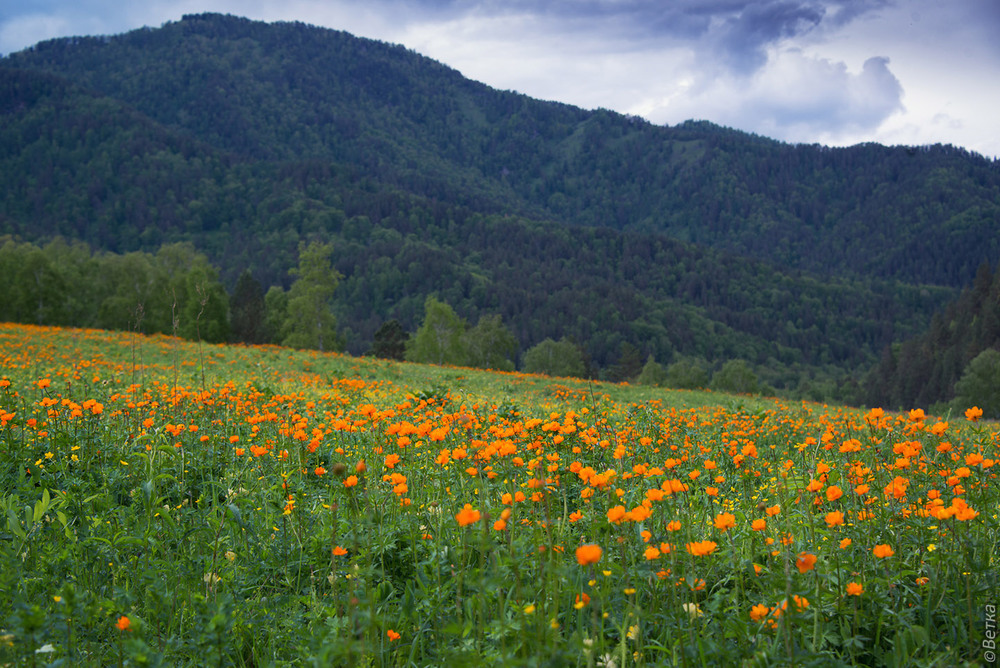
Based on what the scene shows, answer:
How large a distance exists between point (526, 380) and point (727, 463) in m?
14.7

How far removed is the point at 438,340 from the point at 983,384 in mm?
47337

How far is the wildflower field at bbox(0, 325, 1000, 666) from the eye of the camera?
7.66ft

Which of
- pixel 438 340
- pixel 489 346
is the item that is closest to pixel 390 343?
pixel 438 340

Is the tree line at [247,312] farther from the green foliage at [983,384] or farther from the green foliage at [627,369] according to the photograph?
the green foliage at [983,384]

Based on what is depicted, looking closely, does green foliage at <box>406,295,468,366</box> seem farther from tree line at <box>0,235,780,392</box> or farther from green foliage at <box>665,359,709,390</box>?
green foliage at <box>665,359,709,390</box>

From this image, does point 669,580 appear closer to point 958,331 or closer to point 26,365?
point 26,365

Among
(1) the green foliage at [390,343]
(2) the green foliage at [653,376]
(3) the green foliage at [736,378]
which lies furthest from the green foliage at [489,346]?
(3) the green foliage at [736,378]

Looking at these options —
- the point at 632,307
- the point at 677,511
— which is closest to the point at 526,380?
the point at 677,511

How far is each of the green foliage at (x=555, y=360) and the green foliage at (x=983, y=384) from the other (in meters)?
34.4

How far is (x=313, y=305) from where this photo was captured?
5184 centimetres

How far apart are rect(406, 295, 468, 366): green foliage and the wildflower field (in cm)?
4519

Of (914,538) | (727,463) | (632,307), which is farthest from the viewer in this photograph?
(632,307)

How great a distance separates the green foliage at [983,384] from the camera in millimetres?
47831

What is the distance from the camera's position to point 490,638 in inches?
95.2
